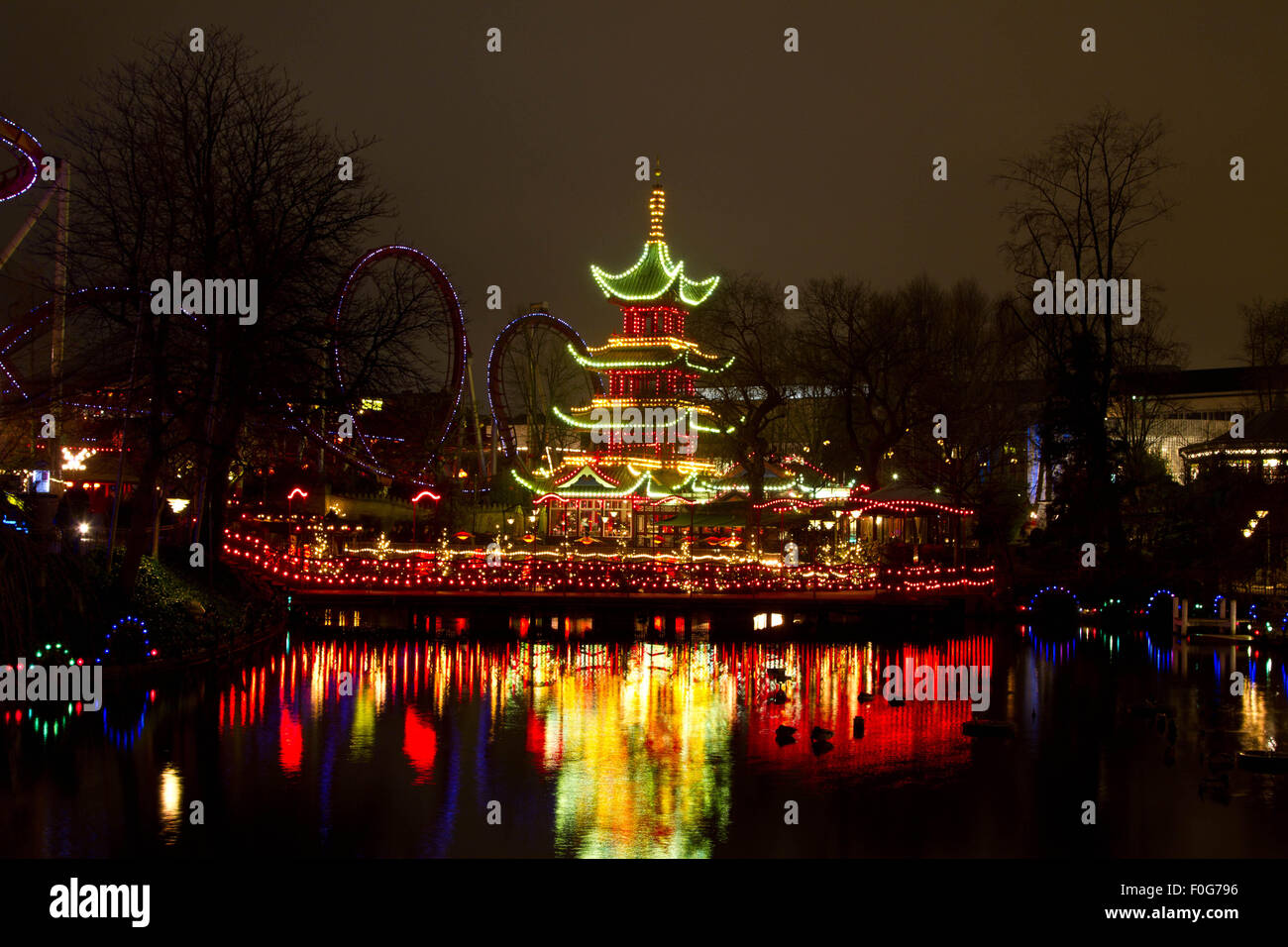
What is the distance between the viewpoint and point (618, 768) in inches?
813

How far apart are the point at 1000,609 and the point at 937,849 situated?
2845 centimetres

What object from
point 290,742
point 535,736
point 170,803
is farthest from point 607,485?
point 170,803

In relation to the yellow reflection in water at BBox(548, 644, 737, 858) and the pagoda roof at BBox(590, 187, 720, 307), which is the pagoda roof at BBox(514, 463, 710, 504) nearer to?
the pagoda roof at BBox(590, 187, 720, 307)

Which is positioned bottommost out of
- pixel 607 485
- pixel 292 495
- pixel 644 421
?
pixel 292 495

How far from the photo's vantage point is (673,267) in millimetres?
73688

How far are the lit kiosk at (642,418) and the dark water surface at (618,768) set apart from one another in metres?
32.8

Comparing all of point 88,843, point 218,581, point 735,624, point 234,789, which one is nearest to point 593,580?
point 735,624

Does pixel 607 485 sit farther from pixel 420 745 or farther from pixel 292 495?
pixel 420 745

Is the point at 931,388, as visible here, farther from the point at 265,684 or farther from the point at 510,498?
the point at 265,684

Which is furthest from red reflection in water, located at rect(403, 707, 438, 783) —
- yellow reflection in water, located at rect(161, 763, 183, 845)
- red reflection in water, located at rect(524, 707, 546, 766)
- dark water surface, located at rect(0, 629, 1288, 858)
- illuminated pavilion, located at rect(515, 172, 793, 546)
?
illuminated pavilion, located at rect(515, 172, 793, 546)

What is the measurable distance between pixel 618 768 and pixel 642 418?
5068 centimetres

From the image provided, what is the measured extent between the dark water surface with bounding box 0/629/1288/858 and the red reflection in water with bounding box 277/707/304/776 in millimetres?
64

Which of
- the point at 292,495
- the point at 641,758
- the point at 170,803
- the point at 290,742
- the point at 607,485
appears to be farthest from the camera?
the point at 607,485

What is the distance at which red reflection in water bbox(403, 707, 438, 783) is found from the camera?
20266mm
